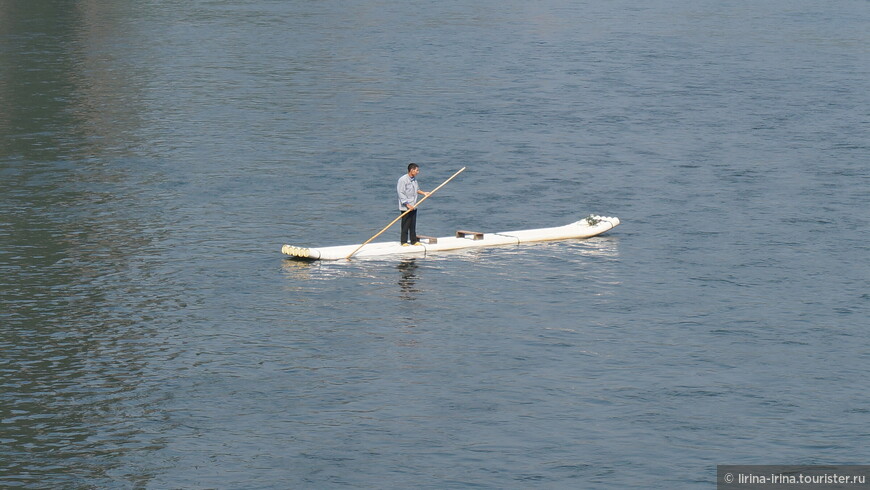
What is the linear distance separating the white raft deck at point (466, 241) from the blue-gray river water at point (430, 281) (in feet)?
1.42

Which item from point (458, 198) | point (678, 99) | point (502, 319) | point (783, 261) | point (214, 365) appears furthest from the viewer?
point (678, 99)

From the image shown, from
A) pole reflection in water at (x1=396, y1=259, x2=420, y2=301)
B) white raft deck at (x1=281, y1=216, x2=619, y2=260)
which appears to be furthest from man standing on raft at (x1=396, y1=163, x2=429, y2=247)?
pole reflection in water at (x1=396, y1=259, x2=420, y2=301)

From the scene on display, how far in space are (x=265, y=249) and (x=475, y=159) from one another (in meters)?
18.5

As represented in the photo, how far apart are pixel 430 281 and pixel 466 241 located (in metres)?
3.86

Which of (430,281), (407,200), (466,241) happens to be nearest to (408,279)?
(430,281)

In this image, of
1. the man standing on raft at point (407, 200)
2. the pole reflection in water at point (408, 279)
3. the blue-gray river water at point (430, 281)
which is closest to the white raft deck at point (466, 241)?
the blue-gray river water at point (430, 281)

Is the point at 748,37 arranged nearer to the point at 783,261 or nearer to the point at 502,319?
the point at 783,261

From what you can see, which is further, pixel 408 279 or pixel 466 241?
pixel 466 241

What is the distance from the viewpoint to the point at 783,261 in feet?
141

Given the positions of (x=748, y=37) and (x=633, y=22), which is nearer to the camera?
(x=748, y=37)

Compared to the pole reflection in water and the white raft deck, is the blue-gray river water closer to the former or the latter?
the pole reflection in water

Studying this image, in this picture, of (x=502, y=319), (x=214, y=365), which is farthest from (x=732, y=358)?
(x=214, y=365)

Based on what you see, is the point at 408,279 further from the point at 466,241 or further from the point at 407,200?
the point at 466,241

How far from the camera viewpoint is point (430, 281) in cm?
3997
